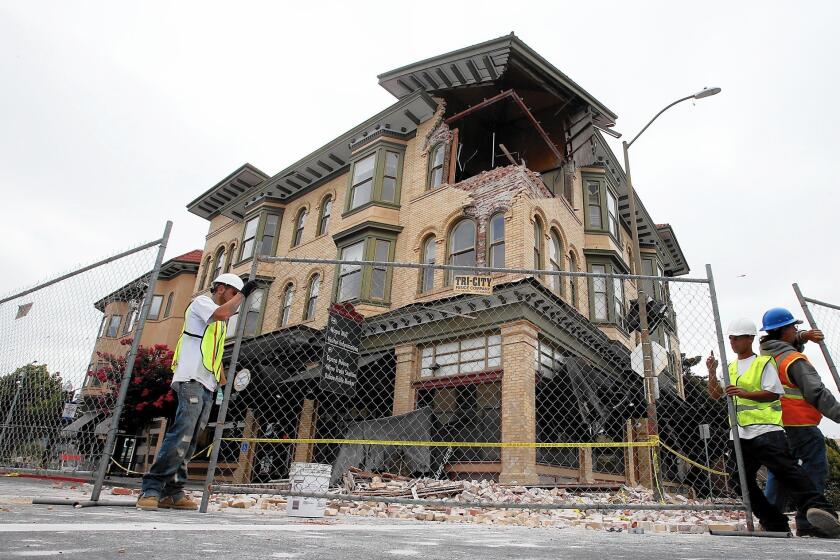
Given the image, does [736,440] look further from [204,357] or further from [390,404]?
[390,404]

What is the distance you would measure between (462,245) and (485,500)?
841cm

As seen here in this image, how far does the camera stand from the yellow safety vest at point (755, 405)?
4812 mm

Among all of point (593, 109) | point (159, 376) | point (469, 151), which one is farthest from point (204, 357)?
point (593, 109)

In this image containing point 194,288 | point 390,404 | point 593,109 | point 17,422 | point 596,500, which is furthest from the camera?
point 194,288

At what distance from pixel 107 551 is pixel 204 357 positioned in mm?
3646

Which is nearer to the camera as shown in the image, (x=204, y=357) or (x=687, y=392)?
(x=204, y=357)

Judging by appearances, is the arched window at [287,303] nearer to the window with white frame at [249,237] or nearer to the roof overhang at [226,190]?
the window with white frame at [249,237]

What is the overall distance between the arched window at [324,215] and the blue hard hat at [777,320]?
18131 mm

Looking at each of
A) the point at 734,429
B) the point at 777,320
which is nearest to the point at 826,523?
the point at 734,429

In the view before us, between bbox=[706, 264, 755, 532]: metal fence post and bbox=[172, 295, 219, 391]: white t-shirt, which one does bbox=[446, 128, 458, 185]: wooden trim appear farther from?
bbox=[172, 295, 219, 391]: white t-shirt

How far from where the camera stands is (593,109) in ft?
63.4

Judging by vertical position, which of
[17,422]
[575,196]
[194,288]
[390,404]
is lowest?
[17,422]

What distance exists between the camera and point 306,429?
1672 centimetres

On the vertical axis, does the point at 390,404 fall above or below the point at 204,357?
above
